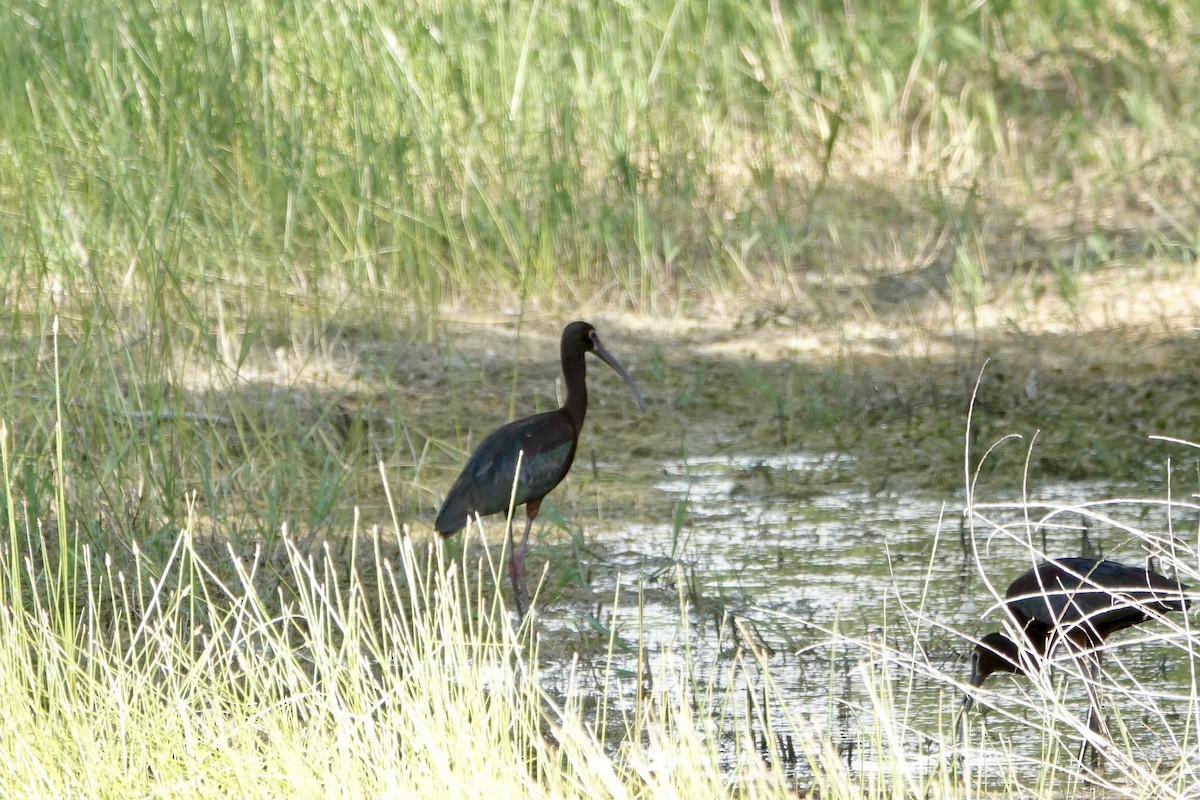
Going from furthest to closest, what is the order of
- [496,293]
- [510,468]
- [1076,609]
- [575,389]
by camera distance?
[496,293] → [575,389] → [510,468] → [1076,609]

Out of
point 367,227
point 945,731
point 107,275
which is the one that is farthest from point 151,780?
point 367,227

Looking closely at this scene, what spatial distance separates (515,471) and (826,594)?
0.92 meters

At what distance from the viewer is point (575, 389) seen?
230 inches

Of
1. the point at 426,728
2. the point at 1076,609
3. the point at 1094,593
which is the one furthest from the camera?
the point at 1094,593

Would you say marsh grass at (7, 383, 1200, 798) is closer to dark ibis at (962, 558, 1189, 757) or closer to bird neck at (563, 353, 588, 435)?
dark ibis at (962, 558, 1189, 757)

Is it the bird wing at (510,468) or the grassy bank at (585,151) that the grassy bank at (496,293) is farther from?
the bird wing at (510,468)

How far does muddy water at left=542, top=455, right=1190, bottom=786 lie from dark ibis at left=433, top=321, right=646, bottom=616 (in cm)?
27

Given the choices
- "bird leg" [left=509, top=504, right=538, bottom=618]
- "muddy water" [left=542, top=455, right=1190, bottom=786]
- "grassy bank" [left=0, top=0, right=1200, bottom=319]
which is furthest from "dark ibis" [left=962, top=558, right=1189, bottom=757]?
"grassy bank" [left=0, top=0, right=1200, bottom=319]

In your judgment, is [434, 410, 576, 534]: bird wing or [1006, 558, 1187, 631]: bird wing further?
[434, 410, 576, 534]: bird wing

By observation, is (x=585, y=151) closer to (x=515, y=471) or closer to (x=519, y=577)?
(x=519, y=577)

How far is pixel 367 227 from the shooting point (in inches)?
290

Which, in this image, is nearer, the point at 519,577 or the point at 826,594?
the point at 826,594

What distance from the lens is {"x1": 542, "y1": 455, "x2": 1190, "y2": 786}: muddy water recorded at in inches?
166

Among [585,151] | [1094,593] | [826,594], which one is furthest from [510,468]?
[585,151]
